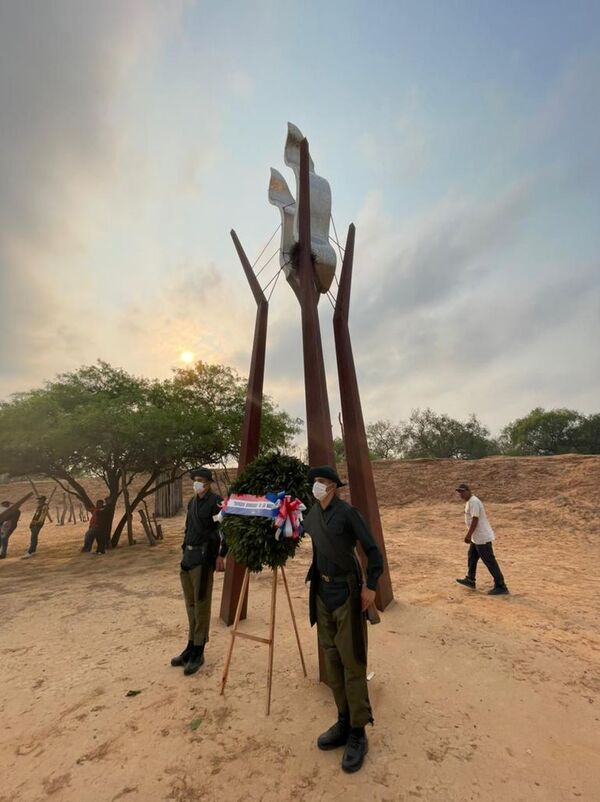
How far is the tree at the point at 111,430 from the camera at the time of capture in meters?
10.9

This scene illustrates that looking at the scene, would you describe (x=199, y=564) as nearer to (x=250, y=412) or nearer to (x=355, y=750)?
(x=355, y=750)

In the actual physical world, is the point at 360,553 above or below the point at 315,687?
above

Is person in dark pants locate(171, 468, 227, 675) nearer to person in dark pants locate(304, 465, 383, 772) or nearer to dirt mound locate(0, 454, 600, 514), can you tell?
person in dark pants locate(304, 465, 383, 772)

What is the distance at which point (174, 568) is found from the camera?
10148 mm

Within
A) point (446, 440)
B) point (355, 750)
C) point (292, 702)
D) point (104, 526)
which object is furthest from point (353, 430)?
point (446, 440)

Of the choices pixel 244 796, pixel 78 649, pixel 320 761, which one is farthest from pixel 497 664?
pixel 78 649

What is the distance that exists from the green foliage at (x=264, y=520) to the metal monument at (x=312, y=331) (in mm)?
907

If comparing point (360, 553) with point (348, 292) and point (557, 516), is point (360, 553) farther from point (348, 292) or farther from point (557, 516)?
point (557, 516)

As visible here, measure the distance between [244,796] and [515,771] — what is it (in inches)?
81.2

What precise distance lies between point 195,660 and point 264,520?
81.9 inches

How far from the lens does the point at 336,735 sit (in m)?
3.22

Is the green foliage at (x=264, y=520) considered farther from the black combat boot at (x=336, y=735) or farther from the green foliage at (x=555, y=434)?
the green foliage at (x=555, y=434)

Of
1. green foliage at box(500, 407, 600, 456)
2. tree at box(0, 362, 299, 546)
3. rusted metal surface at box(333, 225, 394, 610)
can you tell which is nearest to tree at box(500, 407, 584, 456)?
green foliage at box(500, 407, 600, 456)

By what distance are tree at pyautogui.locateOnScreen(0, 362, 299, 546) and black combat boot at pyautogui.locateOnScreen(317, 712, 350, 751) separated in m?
9.96
